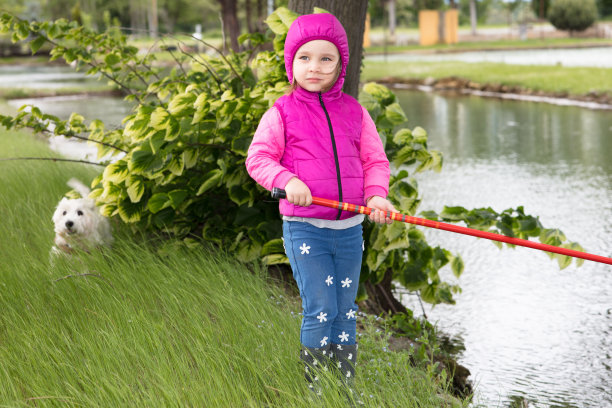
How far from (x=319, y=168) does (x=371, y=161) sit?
266 millimetres

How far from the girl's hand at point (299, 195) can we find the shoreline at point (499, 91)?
13.9 metres

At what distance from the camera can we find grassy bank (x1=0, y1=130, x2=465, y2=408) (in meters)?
2.74

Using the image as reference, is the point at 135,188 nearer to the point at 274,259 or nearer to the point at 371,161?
the point at 274,259

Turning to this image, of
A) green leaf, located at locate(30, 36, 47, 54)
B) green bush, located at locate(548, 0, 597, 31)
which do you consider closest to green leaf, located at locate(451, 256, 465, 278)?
green leaf, located at locate(30, 36, 47, 54)

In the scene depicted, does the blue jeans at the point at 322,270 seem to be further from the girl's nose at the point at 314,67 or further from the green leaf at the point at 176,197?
the green leaf at the point at 176,197

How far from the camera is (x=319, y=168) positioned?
8.90ft

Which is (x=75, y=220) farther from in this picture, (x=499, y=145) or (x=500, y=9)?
(x=500, y=9)

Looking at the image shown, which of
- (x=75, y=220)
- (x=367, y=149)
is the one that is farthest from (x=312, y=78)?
(x=75, y=220)

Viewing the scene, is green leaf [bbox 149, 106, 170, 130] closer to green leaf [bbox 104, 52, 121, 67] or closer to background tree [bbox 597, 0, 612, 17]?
green leaf [bbox 104, 52, 121, 67]

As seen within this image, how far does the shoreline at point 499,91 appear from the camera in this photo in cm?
1600

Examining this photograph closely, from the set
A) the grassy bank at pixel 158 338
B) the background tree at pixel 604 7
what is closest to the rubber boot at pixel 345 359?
the grassy bank at pixel 158 338

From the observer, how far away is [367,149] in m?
2.89

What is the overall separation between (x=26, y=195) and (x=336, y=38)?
348cm

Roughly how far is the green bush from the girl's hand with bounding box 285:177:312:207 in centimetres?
5357
